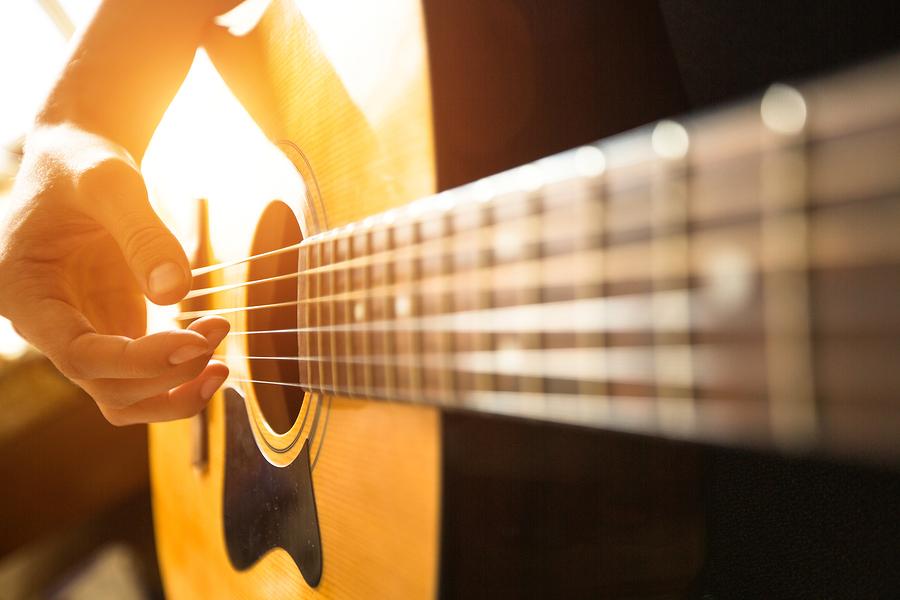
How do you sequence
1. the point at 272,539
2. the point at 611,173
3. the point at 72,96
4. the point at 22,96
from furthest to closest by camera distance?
the point at 22,96, the point at 72,96, the point at 272,539, the point at 611,173

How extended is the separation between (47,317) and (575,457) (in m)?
0.60

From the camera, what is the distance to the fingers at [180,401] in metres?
0.74

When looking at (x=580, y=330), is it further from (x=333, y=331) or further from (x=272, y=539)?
(x=272, y=539)

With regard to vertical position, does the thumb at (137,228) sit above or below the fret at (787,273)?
above

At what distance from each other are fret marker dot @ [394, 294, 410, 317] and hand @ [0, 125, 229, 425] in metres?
0.28

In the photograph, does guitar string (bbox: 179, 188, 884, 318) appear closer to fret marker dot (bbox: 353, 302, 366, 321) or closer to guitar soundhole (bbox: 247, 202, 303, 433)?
fret marker dot (bbox: 353, 302, 366, 321)

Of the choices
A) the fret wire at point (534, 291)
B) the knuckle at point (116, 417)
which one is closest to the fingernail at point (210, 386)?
the knuckle at point (116, 417)

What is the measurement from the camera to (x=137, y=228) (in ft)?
1.86

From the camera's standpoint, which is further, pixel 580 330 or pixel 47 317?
pixel 47 317

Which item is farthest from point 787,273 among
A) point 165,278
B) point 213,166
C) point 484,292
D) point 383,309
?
point 213,166

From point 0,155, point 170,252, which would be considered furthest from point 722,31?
point 0,155

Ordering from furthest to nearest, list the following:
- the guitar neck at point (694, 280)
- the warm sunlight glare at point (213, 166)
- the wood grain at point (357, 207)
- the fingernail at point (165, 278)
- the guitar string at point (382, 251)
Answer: the warm sunlight glare at point (213, 166), the fingernail at point (165, 278), the wood grain at point (357, 207), the guitar string at point (382, 251), the guitar neck at point (694, 280)

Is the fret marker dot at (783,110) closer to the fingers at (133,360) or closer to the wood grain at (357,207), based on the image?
the wood grain at (357,207)

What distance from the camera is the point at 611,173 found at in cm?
26
